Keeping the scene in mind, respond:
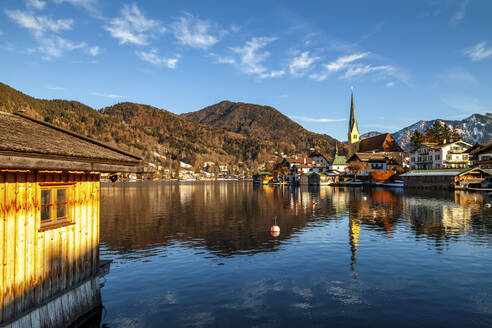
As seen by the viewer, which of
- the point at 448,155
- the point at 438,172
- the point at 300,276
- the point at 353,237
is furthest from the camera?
the point at 448,155

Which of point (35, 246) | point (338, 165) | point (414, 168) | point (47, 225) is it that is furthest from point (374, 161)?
point (35, 246)

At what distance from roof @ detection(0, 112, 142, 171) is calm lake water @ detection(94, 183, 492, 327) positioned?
773 cm

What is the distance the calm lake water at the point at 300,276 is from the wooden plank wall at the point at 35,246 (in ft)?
13.2

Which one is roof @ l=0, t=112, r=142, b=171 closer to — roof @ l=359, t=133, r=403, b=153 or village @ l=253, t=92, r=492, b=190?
village @ l=253, t=92, r=492, b=190

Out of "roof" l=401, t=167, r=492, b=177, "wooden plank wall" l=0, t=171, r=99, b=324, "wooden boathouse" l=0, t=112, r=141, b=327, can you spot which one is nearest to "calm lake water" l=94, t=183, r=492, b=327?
"wooden boathouse" l=0, t=112, r=141, b=327

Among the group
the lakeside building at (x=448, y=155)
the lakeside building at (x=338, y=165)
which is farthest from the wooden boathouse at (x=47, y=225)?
the lakeside building at (x=338, y=165)

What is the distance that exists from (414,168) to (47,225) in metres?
165

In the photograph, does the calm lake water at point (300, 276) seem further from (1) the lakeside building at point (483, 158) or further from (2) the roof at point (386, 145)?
(2) the roof at point (386, 145)

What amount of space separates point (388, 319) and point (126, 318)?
40.2 ft

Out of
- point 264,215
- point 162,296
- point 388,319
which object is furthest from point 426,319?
point 264,215

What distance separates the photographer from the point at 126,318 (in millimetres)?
14664

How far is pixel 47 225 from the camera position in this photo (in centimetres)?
1088

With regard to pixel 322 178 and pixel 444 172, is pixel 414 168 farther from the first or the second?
pixel 322 178

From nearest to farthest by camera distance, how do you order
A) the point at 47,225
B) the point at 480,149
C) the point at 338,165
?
1. the point at 47,225
2. the point at 480,149
3. the point at 338,165
